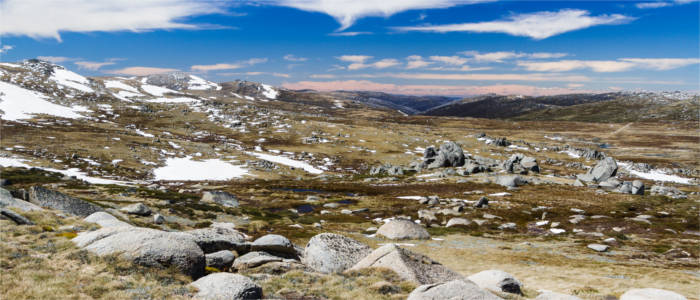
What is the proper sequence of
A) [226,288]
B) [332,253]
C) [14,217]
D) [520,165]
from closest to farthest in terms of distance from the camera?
[226,288] < [14,217] < [332,253] < [520,165]

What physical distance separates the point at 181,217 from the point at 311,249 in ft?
89.0

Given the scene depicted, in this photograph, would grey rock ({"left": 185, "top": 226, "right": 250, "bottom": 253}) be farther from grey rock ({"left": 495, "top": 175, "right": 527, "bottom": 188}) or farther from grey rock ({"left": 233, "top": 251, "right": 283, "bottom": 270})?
grey rock ({"left": 495, "top": 175, "right": 527, "bottom": 188})

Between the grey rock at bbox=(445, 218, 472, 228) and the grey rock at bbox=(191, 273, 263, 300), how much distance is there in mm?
37066

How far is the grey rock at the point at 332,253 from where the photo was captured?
69.2ft

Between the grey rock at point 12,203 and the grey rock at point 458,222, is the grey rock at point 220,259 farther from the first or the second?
the grey rock at point 458,222

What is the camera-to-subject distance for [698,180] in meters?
105

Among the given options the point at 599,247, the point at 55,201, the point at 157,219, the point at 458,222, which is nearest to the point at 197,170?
the point at 157,219

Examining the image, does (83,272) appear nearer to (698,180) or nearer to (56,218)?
(56,218)

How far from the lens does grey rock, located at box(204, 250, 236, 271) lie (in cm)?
1894

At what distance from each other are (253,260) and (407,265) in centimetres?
876

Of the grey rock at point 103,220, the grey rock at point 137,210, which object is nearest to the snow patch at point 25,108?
the grey rock at point 137,210

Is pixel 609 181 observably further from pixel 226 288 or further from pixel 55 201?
pixel 55 201

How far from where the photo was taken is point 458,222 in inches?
1882


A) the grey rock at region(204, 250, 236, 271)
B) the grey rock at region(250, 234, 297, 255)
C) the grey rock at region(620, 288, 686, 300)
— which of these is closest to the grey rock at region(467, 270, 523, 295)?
the grey rock at region(620, 288, 686, 300)
